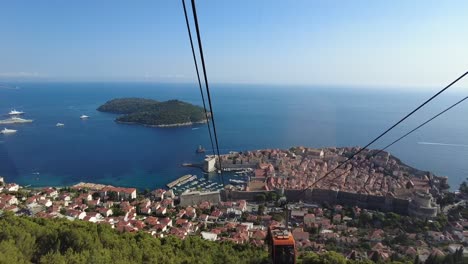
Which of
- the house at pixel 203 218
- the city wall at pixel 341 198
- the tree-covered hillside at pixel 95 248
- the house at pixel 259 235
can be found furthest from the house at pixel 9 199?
the house at pixel 259 235

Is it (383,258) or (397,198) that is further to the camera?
(397,198)

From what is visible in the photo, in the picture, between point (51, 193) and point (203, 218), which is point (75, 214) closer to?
point (51, 193)

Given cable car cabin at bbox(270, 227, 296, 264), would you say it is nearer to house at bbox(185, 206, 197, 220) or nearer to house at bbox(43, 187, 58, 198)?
house at bbox(185, 206, 197, 220)

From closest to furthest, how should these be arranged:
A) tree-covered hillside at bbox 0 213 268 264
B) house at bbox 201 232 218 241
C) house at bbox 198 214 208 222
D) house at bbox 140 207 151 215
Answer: tree-covered hillside at bbox 0 213 268 264 < house at bbox 201 232 218 241 < house at bbox 198 214 208 222 < house at bbox 140 207 151 215

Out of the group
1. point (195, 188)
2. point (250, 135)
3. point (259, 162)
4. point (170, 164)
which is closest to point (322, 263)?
point (195, 188)

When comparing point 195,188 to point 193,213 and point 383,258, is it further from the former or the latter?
point 383,258

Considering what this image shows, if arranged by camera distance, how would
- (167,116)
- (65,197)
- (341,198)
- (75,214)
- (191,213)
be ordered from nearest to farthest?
(75,214)
(191,213)
(65,197)
(341,198)
(167,116)

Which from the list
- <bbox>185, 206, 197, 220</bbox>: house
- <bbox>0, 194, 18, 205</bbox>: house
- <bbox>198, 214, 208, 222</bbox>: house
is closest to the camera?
<bbox>0, 194, 18, 205</bbox>: house

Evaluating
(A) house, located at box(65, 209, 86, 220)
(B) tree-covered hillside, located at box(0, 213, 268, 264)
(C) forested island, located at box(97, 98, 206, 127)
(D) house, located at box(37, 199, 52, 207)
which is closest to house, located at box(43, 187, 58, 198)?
(D) house, located at box(37, 199, 52, 207)

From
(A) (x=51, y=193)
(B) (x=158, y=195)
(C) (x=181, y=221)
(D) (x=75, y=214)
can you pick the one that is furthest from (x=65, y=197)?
(C) (x=181, y=221)
